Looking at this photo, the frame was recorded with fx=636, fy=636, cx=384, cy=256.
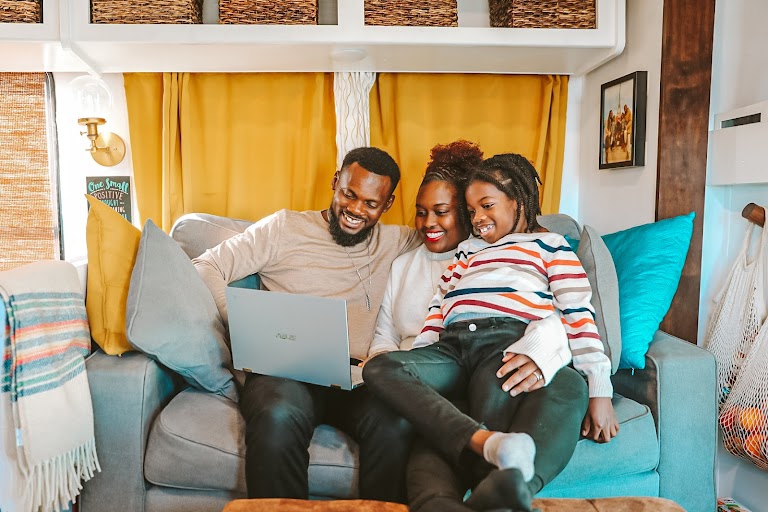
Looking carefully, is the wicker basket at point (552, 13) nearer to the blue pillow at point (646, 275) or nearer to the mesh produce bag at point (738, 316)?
the blue pillow at point (646, 275)

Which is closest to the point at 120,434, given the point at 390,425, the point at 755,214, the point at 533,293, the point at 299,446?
the point at 299,446

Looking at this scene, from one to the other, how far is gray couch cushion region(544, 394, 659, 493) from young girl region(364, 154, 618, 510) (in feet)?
0.17

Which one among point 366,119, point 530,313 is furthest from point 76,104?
point 530,313

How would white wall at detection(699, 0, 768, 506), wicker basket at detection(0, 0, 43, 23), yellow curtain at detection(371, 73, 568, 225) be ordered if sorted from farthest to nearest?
yellow curtain at detection(371, 73, 568, 225), wicker basket at detection(0, 0, 43, 23), white wall at detection(699, 0, 768, 506)

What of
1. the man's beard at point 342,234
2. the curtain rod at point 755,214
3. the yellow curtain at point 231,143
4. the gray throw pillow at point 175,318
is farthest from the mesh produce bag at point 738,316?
the yellow curtain at point 231,143

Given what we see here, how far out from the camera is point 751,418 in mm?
1647

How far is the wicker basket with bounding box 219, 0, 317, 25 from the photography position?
2.11 meters

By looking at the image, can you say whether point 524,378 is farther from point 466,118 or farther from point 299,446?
point 466,118

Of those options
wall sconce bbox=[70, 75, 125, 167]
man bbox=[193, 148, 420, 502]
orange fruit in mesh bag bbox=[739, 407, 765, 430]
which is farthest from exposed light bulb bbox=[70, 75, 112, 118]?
orange fruit in mesh bag bbox=[739, 407, 765, 430]

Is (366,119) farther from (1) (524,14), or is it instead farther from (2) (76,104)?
(2) (76,104)

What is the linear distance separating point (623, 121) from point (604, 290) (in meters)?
0.83

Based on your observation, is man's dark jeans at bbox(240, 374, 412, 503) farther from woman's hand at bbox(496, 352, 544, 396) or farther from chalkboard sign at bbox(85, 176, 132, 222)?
chalkboard sign at bbox(85, 176, 132, 222)

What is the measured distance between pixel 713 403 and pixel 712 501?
26 cm

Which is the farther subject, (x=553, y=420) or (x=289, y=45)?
(x=289, y=45)
